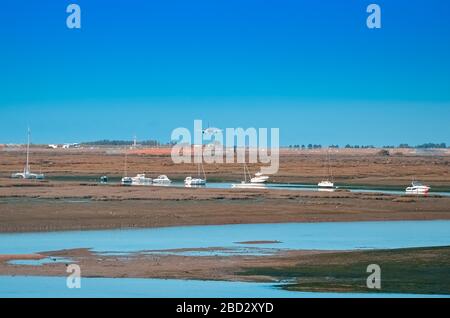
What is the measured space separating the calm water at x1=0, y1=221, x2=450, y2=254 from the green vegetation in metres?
3.53

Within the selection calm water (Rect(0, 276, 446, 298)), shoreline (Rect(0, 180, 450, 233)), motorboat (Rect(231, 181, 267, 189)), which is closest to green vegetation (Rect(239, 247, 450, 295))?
calm water (Rect(0, 276, 446, 298))

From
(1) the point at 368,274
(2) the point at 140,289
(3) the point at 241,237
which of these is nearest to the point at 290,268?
(1) the point at 368,274

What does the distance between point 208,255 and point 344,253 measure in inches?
190

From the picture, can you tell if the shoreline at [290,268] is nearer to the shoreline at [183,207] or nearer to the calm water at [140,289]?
the calm water at [140,289]

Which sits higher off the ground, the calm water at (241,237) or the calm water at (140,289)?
the calm water at (241,237)

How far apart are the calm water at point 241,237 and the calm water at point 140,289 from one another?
6.80 m

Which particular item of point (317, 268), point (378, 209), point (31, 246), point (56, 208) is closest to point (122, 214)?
point (56, 208)

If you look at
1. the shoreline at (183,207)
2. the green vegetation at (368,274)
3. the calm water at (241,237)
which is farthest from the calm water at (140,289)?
the shoreline at (183,207)

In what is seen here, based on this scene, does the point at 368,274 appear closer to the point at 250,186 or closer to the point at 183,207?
the point at 183,207

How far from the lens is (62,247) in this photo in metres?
35.0

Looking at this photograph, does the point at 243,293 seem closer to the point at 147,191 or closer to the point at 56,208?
the point at 56,208

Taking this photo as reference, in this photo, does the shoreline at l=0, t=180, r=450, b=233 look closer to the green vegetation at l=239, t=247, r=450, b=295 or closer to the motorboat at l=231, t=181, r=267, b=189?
the motorboat at l=231, t=181, r=267, b=189

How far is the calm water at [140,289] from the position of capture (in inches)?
966

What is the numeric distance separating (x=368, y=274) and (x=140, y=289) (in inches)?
277
